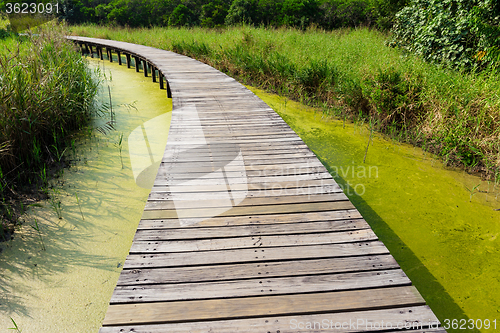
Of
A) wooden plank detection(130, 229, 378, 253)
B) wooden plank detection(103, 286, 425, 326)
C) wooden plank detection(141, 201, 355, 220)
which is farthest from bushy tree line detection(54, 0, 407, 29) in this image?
wooden plank detection(103, 286, 425, 326)

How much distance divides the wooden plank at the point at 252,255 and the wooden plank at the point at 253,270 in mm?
27

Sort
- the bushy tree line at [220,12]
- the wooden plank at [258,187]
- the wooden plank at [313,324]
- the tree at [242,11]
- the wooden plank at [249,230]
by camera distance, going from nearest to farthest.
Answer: the wooden plank at [313,324] → the wooden plank at [249,230] → the wooden plank at [258,187] → the bushy tree line at [220,12] → the tree at [242,11]

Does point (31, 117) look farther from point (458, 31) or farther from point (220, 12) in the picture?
point (220, 12)

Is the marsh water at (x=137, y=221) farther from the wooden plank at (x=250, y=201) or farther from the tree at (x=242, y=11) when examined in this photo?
the tree at (x=242, y=11)

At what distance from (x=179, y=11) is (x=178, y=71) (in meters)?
16.1

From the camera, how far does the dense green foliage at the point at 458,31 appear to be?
13.5 ft

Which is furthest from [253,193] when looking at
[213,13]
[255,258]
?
[213,13]

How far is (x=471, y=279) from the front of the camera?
2.02 meters

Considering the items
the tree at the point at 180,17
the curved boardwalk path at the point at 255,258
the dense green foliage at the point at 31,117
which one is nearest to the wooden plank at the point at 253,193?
the curved boardwalk path at the point at 255,258

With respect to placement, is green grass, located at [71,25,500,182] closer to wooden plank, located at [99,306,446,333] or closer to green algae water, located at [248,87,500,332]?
green algae water, located at [248,87,500,332]

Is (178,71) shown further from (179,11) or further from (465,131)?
(179,11)

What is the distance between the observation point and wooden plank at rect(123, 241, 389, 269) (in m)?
1.49

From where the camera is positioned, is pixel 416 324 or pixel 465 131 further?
pixel 465 131

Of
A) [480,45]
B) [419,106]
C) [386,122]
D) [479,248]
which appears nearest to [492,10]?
[480,45]
